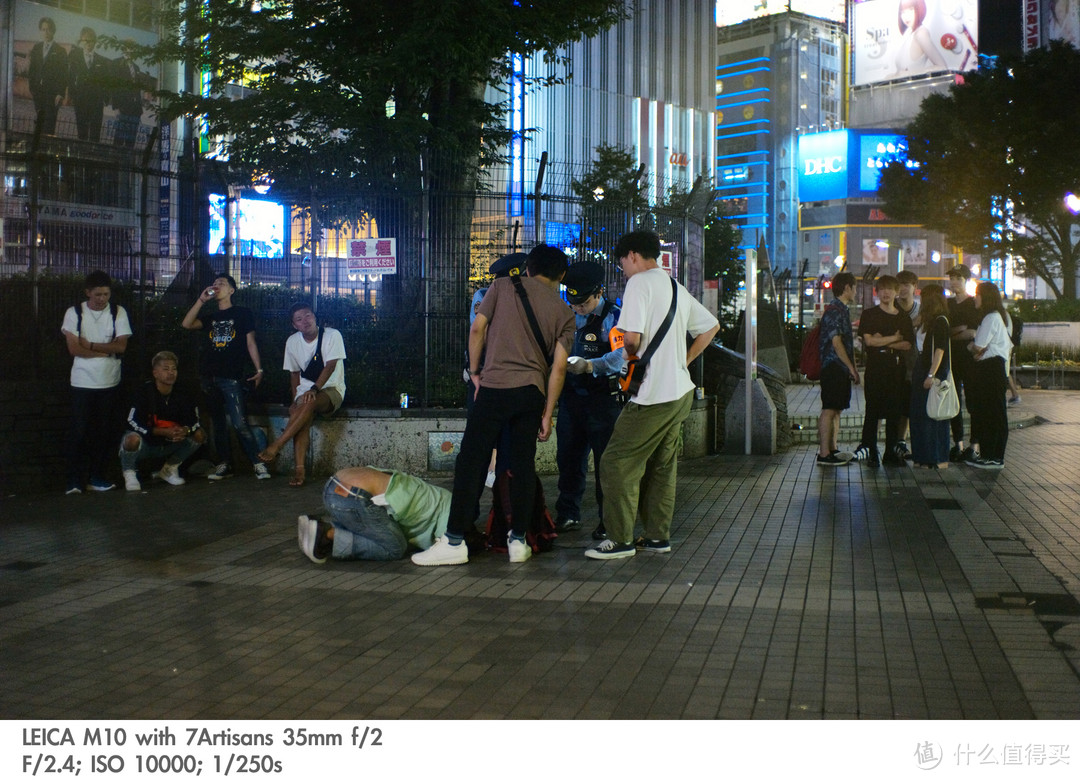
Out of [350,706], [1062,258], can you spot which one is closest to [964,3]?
[1062,258]

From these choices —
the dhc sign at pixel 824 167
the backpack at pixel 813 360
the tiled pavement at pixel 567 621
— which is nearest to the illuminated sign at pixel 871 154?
the dhc sign at pixel 824 167

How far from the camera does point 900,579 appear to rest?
20.4ft

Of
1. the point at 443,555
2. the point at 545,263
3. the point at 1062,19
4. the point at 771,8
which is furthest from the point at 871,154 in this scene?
the point at 443,555

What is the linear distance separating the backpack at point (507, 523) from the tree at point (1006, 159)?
3778 cm

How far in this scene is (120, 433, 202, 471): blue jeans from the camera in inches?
385

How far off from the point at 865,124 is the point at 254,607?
76603 mm

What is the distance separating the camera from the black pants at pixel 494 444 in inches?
258

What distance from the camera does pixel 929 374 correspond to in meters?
10.4

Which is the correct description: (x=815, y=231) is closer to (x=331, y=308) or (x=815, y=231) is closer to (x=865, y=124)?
(x=865, y=124)

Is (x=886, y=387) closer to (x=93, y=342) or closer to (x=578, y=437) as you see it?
(x=578, y=437)

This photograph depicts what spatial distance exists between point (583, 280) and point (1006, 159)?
127ft

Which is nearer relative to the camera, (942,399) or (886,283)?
(942,399)

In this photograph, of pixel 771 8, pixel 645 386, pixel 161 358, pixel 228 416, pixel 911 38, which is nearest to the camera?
pixel 645 386

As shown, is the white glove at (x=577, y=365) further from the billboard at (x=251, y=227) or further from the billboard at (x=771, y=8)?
the billboard at (x=771, y=8)
